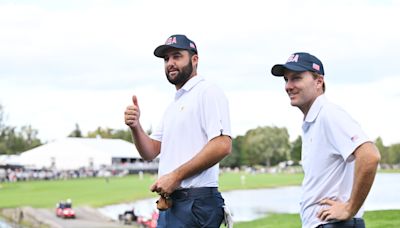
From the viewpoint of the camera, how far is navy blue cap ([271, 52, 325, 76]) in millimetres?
4077

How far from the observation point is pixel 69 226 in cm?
2259

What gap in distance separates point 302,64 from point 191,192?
104cm

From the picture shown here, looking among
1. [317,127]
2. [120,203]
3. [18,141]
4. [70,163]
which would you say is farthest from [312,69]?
[70,163]

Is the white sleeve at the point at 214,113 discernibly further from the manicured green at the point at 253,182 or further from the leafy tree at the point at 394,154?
the leafy tree at the point at 394,154

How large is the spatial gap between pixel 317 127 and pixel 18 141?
3202 inches

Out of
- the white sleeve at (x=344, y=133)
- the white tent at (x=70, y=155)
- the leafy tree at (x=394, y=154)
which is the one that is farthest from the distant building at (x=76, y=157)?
the white sleeve at (x=344, y=133)

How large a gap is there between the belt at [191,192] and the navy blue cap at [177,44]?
0.88 metres

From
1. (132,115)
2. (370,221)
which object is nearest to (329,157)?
(132,115)

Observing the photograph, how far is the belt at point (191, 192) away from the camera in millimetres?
4352

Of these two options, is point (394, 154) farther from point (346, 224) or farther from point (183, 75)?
point (346, 224)

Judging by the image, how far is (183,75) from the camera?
450cm

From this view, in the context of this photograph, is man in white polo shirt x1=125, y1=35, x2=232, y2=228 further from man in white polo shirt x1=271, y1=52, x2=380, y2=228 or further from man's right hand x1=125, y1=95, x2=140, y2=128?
man in white polo shirt x1=271, y1=52, x2=380, y2=228

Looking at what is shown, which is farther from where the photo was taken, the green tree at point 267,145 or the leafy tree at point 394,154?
the green tree at point 267,145

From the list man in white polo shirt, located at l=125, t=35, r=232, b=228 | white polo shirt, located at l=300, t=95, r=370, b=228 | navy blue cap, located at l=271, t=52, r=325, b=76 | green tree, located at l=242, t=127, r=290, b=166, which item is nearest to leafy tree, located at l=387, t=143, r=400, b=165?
green tree, located at l=242, t=127, r=290, b=166
